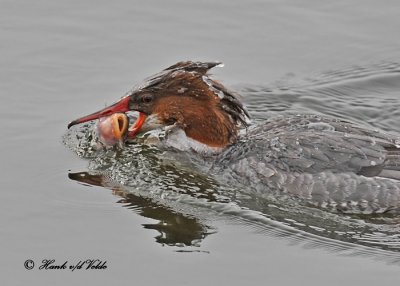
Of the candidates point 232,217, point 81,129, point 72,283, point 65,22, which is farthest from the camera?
point 65,22

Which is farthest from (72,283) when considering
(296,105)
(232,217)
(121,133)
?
(296,105)

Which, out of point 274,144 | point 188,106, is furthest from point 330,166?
point 188,106

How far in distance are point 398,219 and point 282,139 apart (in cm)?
169

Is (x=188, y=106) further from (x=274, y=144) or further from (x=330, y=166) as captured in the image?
(x=330, y=166)

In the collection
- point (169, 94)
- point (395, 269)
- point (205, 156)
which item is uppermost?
point (169, 94)

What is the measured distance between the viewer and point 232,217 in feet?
37.3

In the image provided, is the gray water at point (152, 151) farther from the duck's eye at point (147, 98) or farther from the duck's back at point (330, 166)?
the duck's eye at point (147, 98)

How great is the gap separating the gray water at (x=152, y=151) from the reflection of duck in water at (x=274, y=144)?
32 cm

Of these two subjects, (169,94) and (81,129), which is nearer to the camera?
(169,94)

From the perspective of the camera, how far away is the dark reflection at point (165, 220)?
10.9 meters

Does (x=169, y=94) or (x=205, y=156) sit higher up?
(x=169, y=94)

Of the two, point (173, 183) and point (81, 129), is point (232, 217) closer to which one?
point (173, 183)

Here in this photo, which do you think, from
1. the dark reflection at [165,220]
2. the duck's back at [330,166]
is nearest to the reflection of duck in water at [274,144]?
the duck's back at [330,166]

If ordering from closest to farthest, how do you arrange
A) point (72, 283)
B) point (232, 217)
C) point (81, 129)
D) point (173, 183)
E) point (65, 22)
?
point (72, 283) < point (232, 217) < point (173, 183) < point (81, 129) < point (65, 22)
